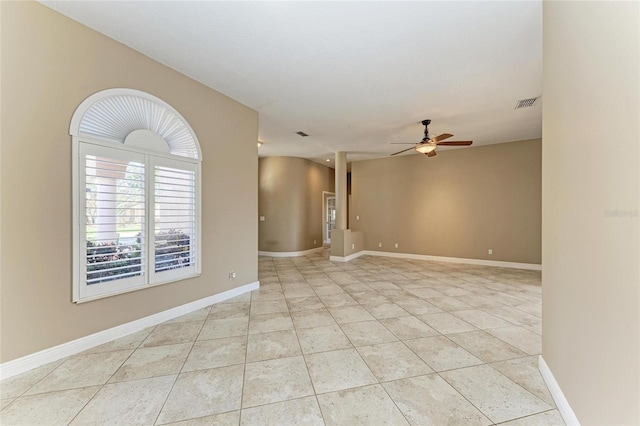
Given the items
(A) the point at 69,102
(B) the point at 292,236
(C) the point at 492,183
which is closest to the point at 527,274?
(C) the point at 492,183

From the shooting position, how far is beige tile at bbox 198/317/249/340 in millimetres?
2658

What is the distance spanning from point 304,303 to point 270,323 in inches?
30.4

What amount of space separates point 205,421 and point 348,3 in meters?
3.26

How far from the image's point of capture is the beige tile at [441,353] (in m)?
2.12

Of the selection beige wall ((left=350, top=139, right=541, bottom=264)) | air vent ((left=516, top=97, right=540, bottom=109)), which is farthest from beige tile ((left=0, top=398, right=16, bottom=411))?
beige wall ((left=350, top=139, right=541, bottom=264))

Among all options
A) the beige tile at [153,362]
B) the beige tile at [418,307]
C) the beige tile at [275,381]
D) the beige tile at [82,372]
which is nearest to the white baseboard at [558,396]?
the beige tile at [418,307]

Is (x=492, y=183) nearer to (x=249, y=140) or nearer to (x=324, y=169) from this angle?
(x=324, y=169)

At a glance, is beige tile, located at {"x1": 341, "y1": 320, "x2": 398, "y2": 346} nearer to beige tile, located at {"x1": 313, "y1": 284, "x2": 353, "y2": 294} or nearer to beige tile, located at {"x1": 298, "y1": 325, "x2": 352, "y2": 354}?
beige tile, located at {"x1": 298, "y1": 325, "x2": 352, "y2": 354}

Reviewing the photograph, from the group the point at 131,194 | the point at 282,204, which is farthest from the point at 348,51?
the point at 282,204

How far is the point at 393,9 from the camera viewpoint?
2129 mm

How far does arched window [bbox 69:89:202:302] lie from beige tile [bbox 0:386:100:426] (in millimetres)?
823

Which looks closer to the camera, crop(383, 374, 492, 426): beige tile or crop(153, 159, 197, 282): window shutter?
crop(383, 374, 492, 426): beige tile

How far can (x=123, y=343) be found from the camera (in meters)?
2.48

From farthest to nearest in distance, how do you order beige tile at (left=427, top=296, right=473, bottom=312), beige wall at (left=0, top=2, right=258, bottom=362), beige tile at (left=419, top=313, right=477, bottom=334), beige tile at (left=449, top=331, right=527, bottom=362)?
beige tile at (left=427, top=296, right=473, bottom=312)
beige tile at (left=419, top=313, right=477, bottom=334)
beige tile at (left=449, top=331, right=527, bottom=362)
beige wall at (left=0, top=2, right=258, bottom=362)
